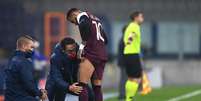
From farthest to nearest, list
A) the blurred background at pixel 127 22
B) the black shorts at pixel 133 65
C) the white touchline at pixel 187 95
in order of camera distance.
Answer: the blurred background at pixel 127 22
the white touchline at pixel 187 95
the black shorts at pixel 133 65

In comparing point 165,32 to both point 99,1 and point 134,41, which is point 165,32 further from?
point 134,41

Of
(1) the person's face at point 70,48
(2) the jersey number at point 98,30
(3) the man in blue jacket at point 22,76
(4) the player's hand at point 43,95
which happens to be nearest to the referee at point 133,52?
(2) the jersey number at point 98,30

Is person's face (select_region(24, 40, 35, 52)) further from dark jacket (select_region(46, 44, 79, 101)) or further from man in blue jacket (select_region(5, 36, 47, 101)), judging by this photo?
dark jacket (select_region(46, 44, 79, 101))

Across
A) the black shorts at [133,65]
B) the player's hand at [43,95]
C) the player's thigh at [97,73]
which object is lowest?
the black shorts at [133,65]

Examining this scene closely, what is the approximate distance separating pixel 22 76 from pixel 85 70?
1.03 m

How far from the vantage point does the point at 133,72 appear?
47.9ft

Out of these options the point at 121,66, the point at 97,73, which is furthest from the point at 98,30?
the point at 121,66

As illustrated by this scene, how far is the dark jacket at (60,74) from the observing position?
10703mm

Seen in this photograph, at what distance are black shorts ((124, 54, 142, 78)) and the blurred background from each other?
9.31 metres

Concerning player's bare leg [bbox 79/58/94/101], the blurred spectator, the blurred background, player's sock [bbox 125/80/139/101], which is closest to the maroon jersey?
player's bare leg [bbox 79/58/94/101]

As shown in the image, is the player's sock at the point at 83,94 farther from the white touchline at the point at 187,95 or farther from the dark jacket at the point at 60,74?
the white touchline at the point at 187,95

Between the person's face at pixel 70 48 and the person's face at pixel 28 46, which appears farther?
the person's face at pixel 70 48

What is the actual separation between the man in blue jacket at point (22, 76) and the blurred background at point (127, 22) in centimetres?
1378

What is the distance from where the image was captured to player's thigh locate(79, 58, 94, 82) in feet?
35.2
